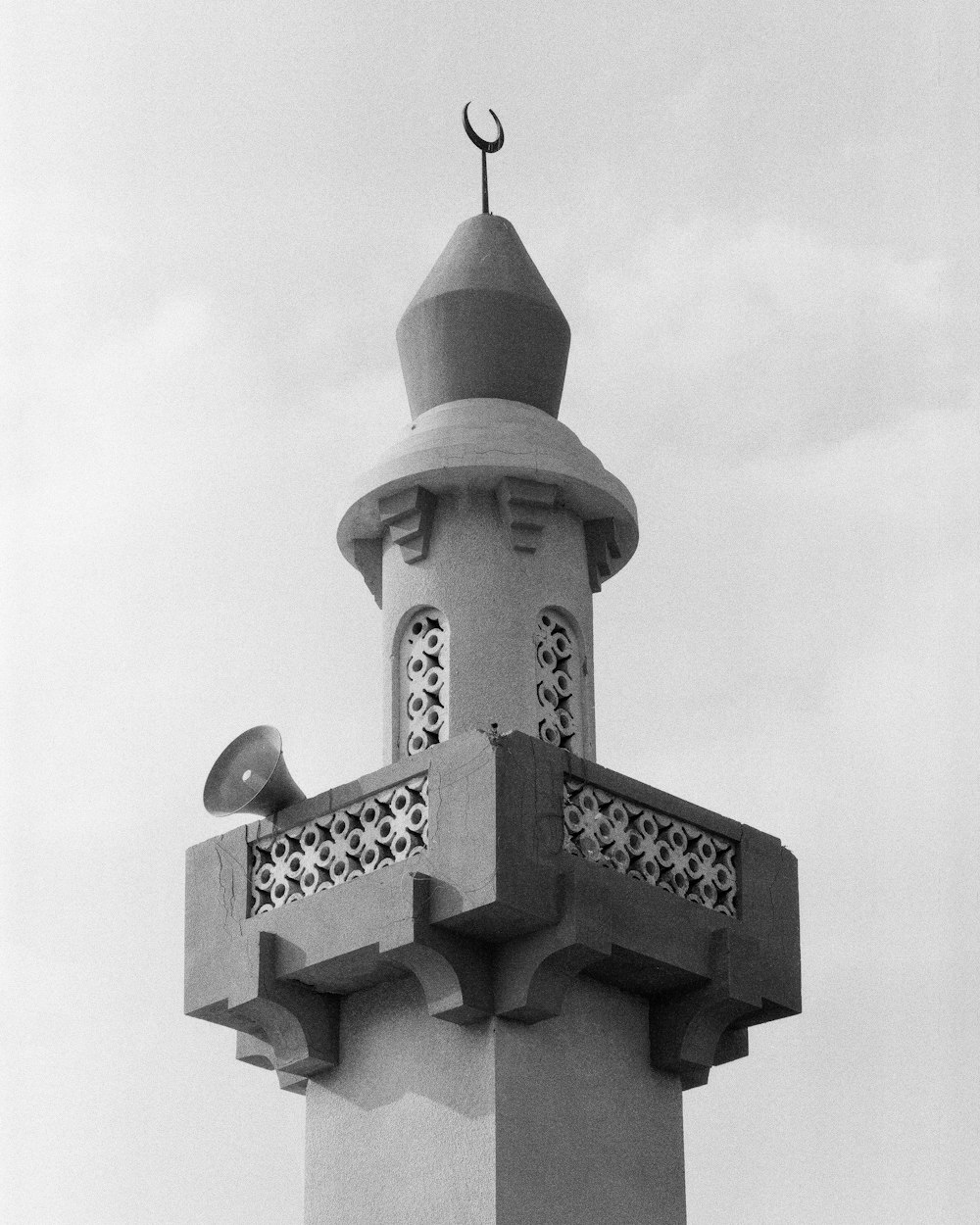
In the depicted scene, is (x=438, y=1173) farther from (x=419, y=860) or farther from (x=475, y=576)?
(x=475, y=576)

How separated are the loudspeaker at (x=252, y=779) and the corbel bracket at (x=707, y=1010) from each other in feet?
9.33

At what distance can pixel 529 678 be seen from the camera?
64.8 ft

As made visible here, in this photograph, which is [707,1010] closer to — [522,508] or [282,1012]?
[282,1012]

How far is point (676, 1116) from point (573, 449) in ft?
15.4

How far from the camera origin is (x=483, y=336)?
21.1 m

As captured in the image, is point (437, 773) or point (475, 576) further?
point (475, 576)

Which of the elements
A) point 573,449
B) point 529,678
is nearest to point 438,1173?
point 529,678

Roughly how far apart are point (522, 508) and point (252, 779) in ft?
8.78

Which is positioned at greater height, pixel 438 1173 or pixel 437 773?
pixel 437 773

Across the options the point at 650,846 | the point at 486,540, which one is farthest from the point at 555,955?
the point at 486,540

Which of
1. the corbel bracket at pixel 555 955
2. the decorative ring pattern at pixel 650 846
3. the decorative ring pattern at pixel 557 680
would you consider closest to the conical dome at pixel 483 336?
the decorative ring pattern at pixel 557 680

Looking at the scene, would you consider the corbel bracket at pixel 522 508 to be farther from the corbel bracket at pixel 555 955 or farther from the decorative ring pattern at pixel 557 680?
the corbel bracket at pixel 555 955

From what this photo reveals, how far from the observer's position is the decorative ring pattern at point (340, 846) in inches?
733

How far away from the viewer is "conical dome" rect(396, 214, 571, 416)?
21.1 m
